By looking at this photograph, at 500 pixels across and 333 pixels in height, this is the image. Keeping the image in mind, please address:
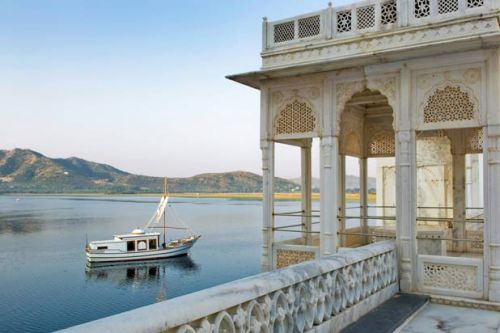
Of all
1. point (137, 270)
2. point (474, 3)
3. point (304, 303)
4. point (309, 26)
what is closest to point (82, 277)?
point (137, 270)

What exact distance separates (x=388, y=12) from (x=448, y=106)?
5.97 feet

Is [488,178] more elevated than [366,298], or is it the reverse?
[488,178]

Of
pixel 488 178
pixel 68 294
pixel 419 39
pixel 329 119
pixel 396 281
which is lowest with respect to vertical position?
pixel 68 294

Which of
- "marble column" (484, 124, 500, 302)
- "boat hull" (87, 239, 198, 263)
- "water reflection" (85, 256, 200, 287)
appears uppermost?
"marble column" (484, 124, 500, 302)

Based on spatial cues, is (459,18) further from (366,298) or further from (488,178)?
(366,298)

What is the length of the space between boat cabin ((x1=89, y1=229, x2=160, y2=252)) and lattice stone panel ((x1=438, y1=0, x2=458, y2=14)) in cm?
3853

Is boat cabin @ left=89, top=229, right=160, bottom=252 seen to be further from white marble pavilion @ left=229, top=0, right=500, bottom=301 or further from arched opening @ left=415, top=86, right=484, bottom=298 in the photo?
white marble pavilion @ left=229, top=0, right=500, bottom=301

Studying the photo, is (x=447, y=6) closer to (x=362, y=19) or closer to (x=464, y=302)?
(x=362, y=19)

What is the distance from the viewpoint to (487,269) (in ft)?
19.9

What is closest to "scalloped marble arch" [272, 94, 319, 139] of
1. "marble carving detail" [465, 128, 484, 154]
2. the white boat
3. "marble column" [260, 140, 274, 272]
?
"marble column" [260, 140, 274, 272]

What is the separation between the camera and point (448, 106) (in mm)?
6539

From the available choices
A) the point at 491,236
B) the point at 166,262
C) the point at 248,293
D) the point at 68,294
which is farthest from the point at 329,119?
the point at 166,262

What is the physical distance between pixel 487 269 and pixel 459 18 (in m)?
3.52

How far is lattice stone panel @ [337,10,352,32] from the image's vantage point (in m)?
7.49
